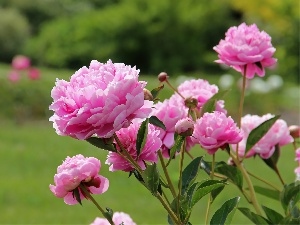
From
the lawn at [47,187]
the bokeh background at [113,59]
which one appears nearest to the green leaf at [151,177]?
the lawn at [47,187]

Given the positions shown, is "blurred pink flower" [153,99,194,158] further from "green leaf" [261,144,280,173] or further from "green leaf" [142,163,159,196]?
"green leaf" [261,144,280,173]

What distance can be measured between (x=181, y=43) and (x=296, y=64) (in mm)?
2491

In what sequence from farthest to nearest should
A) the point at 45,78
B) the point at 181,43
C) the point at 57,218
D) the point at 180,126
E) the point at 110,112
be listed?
the point at 181,43 → the point at 45,78 → the point at 57,218 → the point at 180,126 → the point at 110,112

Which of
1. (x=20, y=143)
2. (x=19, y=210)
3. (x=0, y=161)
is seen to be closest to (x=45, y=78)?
(x=20, y=143)

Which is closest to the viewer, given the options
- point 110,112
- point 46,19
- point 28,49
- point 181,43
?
point 110,112

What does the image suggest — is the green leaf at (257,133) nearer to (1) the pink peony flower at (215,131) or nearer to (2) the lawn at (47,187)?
(1) the pink peony flower at (215,131)

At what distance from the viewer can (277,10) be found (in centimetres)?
1273

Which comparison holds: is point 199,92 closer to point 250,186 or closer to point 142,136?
point 250,186

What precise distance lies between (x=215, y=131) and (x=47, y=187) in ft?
14.3

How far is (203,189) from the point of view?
907mm

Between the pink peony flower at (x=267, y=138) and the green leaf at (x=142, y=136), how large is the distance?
1.21 ft

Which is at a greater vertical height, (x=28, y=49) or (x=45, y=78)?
(x=28, y=49)

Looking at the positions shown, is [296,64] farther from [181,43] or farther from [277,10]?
[181,43]

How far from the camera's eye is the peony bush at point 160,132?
79cm
